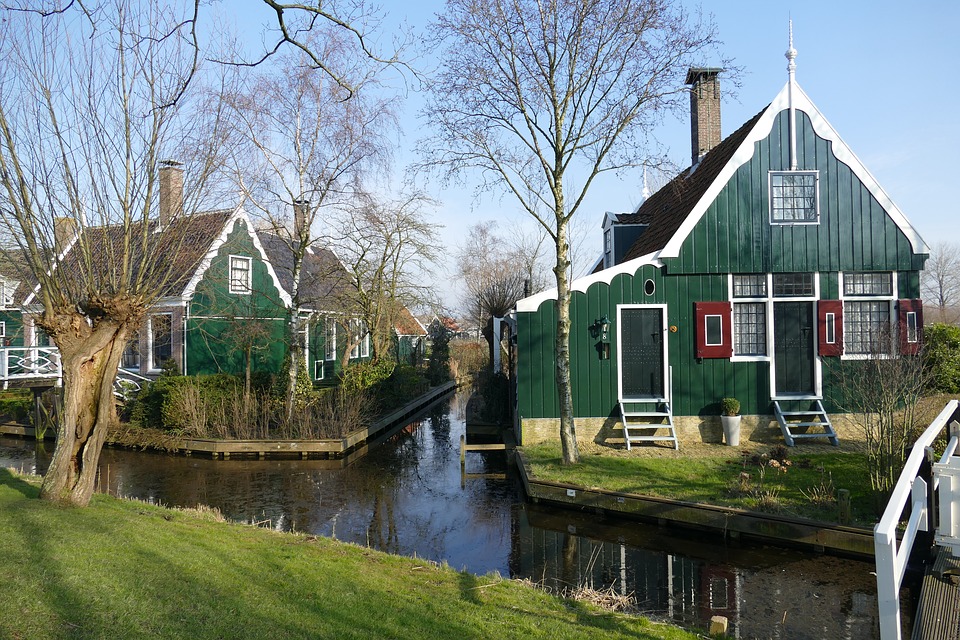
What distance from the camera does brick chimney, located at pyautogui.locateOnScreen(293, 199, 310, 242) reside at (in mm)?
15711

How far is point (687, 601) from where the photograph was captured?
6.86 metres

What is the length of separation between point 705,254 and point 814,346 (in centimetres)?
285

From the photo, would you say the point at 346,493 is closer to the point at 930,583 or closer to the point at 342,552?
the point at 342,552

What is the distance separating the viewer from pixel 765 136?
1316 cm

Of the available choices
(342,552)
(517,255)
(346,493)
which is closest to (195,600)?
(342,552)

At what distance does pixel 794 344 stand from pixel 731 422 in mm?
2161

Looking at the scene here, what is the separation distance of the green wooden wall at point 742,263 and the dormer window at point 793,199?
0.15 m

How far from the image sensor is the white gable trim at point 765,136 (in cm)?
1307

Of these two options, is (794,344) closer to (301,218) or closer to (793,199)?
(793,199)

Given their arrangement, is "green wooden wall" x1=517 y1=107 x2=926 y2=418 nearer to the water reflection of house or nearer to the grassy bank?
the water reflection of house

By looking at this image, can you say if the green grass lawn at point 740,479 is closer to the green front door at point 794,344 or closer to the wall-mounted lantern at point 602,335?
the green front door at point 794,344

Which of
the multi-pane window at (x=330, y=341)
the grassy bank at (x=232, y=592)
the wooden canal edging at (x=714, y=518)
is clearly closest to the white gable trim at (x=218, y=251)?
the multi-pane window at (x=330, y=341)

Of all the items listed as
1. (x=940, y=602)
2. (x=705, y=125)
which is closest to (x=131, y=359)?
(x=705, y=125)

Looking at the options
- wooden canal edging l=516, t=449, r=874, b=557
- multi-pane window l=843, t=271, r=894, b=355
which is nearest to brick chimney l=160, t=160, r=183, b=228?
wooden canal edging l=516, t=449, r=874, b=557
